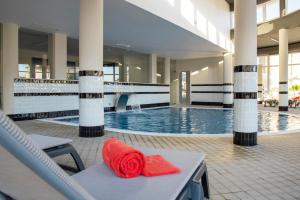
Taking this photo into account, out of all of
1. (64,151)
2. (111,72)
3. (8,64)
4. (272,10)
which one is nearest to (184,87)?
(111,72)

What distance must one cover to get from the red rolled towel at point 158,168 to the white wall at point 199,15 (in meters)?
5.67

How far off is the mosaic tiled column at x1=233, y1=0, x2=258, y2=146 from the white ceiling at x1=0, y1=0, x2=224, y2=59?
3185 millimetres

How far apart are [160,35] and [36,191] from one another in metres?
10.4

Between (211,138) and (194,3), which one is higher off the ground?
(194,3)

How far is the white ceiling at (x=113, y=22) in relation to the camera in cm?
720

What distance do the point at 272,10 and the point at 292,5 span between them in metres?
2.23

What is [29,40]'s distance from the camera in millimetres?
12703

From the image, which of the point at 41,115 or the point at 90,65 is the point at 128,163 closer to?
the point at 90,65

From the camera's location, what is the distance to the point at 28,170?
88 centimetres

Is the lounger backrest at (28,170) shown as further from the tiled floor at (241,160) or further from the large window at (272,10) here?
the large window at (272,10)

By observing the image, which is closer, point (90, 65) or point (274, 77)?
point (90, 65)

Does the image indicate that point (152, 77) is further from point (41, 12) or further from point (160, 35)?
point (41, 12)

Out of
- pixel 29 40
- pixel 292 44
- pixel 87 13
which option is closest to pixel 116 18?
pixel 87 13

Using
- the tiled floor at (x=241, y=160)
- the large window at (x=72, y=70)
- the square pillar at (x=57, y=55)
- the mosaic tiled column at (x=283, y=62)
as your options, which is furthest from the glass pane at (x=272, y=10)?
the large window at (x=72, y=70)
